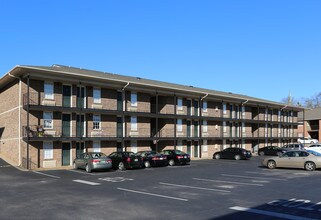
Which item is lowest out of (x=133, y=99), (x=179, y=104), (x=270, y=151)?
(x=270, y=151)

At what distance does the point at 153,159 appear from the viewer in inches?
1140

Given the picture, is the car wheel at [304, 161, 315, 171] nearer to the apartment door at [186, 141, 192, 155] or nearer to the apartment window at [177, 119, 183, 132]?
the apartment window at [177, 119, 183, 132]

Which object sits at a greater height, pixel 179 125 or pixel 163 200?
pixel 179 125

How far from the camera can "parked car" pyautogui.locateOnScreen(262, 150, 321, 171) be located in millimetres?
24422

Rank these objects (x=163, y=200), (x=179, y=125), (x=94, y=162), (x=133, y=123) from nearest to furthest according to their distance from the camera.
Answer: (x=163, y=200) → (x=94, y=162) → (x=133, y=123) → (x=179, y=125)

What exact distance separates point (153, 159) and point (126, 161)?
328cm

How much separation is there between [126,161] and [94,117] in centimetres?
745

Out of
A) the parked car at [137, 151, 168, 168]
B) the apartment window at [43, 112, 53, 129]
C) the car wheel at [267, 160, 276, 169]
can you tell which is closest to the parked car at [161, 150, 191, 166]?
the parked car at [137, 151, 168, 168]

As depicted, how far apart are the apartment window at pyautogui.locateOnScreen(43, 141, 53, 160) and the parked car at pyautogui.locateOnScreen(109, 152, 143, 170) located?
544cm

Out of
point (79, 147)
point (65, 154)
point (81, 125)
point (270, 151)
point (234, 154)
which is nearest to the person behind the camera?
point (65, 154)

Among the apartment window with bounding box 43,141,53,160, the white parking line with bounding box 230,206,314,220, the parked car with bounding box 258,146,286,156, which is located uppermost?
the apartment window with bounding box 43,141,53,160

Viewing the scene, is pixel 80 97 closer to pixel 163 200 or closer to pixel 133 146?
pixel 133 146

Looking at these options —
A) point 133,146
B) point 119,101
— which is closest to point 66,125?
point 119,101

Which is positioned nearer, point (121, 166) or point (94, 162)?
point (94, 162)
